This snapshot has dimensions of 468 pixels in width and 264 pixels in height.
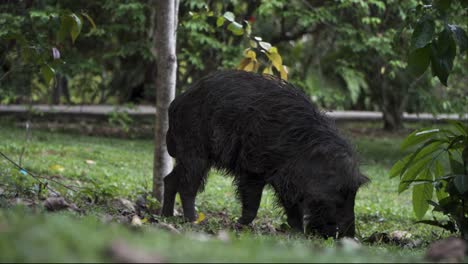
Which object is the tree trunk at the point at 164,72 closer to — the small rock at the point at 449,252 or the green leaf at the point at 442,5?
the green leaf at the point at 442,5

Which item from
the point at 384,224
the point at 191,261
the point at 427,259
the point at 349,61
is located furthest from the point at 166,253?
the point at 349,61

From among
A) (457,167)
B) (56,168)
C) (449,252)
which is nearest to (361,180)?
(457,167)

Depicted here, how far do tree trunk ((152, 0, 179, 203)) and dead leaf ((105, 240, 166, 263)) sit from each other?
196 inches

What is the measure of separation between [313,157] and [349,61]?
405 inches

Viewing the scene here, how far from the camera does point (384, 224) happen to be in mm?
7652

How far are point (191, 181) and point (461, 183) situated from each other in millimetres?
2553

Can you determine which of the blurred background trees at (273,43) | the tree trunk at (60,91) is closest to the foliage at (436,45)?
the blurred background trees at (273,43)

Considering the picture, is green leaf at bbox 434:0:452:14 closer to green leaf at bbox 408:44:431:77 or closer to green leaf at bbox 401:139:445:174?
green leaf at bbox 408:44:431:77

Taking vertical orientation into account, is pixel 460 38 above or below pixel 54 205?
above

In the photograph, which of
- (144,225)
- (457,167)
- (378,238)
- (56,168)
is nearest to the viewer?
(144,225)

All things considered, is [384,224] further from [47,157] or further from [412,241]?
[47,157]

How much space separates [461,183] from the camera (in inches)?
184

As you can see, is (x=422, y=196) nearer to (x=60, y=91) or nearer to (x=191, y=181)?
(x=191, y=181)

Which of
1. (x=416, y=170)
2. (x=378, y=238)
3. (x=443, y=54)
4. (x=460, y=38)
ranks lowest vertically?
(x=378, y=238)
